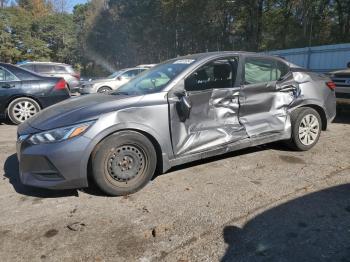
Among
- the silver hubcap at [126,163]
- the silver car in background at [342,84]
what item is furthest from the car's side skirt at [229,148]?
the silver car in background at [342,84]

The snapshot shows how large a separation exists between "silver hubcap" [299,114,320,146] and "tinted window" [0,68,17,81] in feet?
20.2

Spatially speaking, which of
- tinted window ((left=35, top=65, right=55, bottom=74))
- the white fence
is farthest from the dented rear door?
tinted window ((left=35, top=65, right=55, bottom=74))

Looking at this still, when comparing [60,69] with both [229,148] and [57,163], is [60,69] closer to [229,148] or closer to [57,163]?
[229,148]

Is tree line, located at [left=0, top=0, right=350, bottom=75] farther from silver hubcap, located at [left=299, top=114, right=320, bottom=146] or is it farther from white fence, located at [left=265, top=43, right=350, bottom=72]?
silver hubcap, located at [left=299, top=114, right=320, bottom=146]

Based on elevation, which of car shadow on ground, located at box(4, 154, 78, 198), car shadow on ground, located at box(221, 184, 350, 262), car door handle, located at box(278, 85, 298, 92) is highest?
car door handle, located at box(278, 85, 298, 92)

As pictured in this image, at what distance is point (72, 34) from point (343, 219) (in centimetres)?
5630

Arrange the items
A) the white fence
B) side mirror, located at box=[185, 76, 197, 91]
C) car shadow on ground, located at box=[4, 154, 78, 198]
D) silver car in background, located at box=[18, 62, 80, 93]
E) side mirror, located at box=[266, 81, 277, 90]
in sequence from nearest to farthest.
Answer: car shadow on ground, located at box=[4, 154, 78, 198] < side mirror, located at box=[185, 76, 197, 91] < side mirror, located at box=[266, 81, 277, 90] < the white fence < silver car in background, located at box=[18, 62, 80, 93]

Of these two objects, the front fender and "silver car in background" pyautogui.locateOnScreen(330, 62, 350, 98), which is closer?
the front fender

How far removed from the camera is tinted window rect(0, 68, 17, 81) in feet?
25.3

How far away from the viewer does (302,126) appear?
5145 millimetres

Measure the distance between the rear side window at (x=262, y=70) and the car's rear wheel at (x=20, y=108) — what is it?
523 centimetres

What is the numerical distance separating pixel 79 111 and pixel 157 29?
1571 inches

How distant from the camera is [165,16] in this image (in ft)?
127

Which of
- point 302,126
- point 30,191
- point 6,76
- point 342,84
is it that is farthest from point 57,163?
point 342,84
